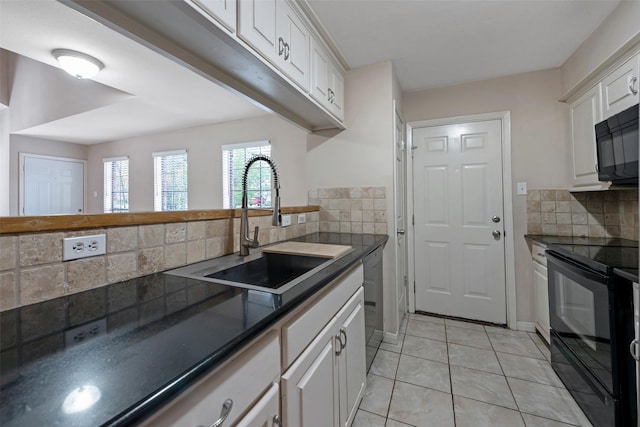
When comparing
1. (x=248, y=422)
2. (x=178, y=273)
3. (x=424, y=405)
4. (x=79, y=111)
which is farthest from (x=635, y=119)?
(x=79, y=111)

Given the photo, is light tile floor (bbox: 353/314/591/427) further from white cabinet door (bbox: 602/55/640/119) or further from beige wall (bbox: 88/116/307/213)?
beige wall (bbox: 88/116/307/213)

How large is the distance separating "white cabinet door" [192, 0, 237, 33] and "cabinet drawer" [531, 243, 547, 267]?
2.41m

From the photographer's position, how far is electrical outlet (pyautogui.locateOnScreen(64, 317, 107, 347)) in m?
0.55

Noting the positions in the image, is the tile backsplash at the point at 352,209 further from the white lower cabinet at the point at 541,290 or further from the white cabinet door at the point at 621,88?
the white cabinet door at the point at 621,88

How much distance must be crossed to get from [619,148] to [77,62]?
391cm

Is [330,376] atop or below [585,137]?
below

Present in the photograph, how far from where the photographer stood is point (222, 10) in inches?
37.6

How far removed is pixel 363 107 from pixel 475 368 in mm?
2133

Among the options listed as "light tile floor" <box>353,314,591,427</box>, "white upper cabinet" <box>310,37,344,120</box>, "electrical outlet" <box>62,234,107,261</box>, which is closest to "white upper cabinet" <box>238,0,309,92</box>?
"white upper cabinet" <box>310,37,344,120</box>

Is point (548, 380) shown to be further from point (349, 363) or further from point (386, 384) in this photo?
point (349, 363)

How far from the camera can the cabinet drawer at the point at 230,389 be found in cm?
47

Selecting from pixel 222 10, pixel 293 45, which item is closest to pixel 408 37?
pixel 293 45

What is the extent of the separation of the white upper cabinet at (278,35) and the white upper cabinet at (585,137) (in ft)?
6.61

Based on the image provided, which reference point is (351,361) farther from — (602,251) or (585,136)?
(585,136)
